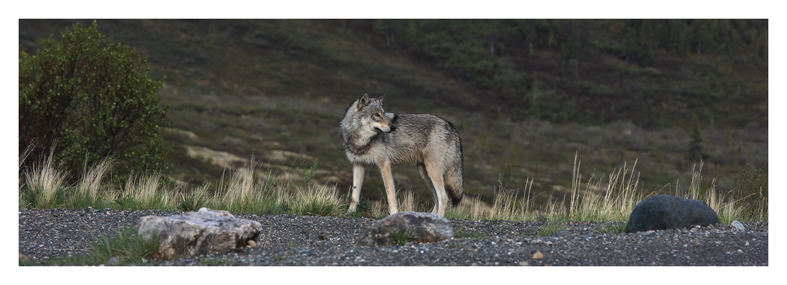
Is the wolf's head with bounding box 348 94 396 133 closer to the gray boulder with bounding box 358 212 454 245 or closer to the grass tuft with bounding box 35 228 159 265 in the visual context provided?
the gray boulder with bounding box 358 212 454 245

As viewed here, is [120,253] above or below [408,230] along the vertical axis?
below

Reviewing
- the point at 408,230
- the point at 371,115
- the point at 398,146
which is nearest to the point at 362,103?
the point at 371,115

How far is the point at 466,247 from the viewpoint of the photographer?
812 cm

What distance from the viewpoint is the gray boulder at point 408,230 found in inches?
346

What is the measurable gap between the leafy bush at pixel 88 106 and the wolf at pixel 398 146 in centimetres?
628

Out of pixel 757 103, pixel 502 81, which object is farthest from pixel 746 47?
pixel 502 81

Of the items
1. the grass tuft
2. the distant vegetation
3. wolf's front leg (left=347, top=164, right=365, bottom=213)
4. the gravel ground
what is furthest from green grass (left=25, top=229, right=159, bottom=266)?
the distant vegetation

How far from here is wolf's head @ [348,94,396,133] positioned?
11.9 metres

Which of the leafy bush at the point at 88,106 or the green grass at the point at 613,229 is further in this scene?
the leafy bush at the point at 88,106

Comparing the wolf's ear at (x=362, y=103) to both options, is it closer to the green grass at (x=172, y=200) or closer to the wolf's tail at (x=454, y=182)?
the green grass at (x=172, y=200)

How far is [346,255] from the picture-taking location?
7.77 metres

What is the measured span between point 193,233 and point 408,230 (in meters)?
2.48

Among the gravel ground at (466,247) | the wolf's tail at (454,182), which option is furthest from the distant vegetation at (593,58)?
the gravel ground at (466,247)

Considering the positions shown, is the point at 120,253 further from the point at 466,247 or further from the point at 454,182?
the point at 454,182
